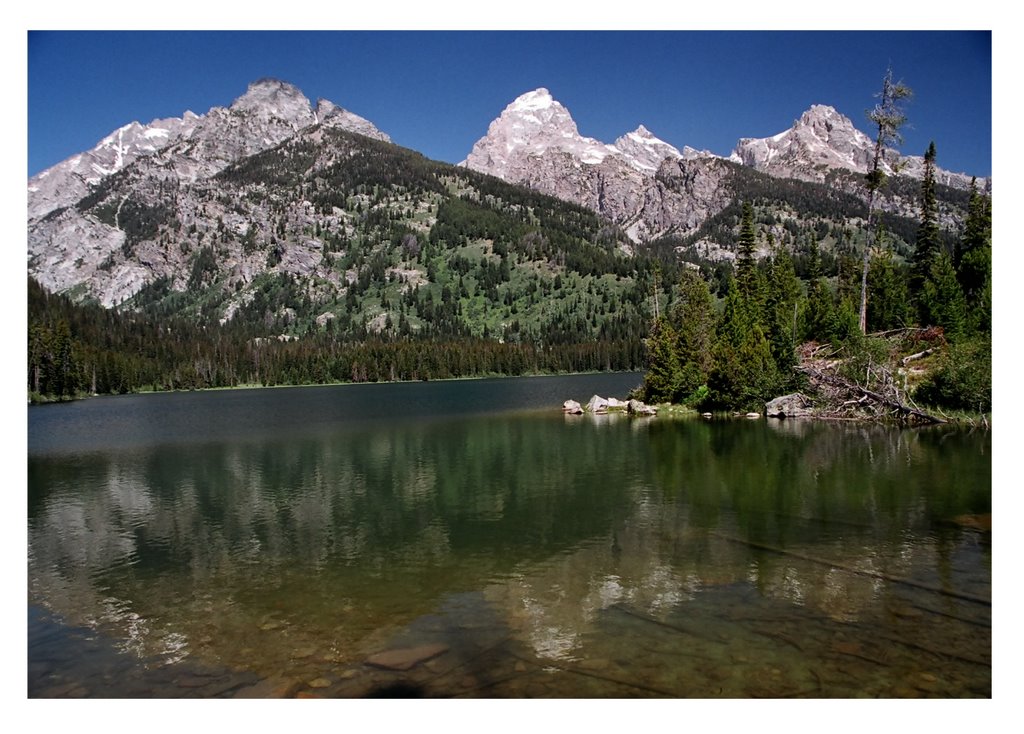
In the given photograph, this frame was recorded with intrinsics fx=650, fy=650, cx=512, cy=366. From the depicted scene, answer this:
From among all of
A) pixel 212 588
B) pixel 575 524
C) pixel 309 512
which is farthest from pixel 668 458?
pixel 212 588

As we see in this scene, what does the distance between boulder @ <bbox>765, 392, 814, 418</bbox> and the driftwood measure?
6.61 feet

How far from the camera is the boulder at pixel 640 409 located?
212ft

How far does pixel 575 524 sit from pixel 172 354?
182 meters

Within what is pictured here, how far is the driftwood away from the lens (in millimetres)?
44463

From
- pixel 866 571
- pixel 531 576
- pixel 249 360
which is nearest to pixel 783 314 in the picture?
pixel 866 571

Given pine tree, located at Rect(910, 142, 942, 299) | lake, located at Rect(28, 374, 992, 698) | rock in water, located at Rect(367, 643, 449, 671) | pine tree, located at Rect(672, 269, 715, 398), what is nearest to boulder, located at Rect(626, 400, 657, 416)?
pine tree, located at Rect(672, 269, 715, 398)

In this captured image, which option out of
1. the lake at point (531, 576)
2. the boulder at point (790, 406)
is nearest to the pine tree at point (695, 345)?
the boulder at point (790, 406)

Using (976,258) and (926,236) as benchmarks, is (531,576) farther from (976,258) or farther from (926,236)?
(926,236)

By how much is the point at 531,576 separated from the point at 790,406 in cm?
4447

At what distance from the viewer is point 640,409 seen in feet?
216

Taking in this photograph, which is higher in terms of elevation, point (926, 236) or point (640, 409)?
point (926, 236)

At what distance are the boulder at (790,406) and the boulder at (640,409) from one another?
1156cm

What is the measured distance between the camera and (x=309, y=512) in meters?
27.2
